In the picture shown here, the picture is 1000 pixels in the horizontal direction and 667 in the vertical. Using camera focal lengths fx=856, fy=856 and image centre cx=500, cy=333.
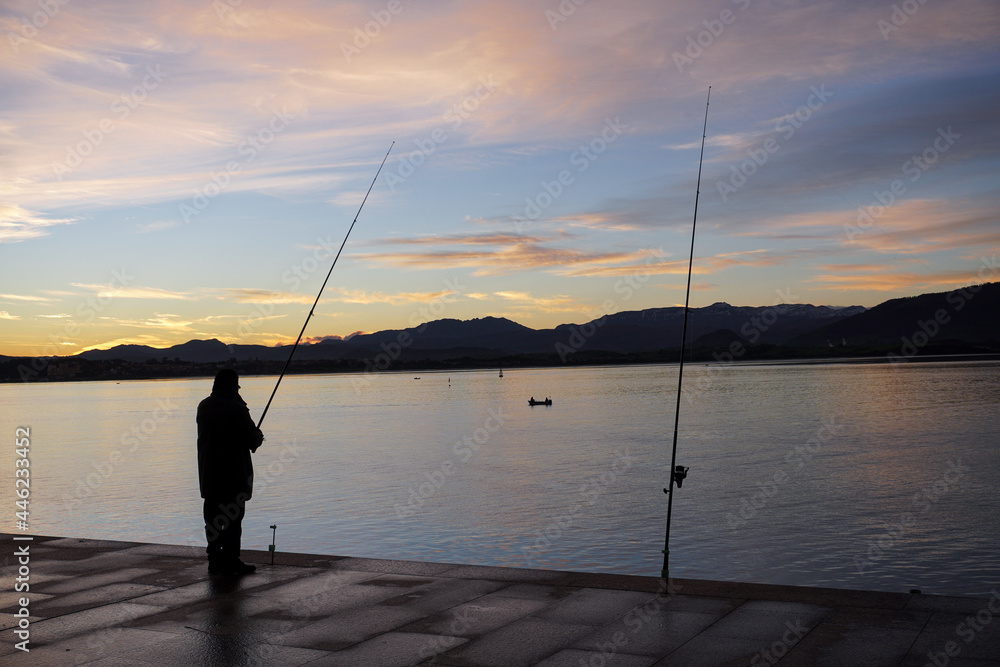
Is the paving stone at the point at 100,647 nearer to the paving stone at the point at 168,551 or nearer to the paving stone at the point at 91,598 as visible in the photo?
the paving stone at the point at 91,598

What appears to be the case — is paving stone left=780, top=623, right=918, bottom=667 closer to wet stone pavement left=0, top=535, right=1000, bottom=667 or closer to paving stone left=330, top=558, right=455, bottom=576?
wet stone pavement left=0, top=535, right=1000, bottom=667

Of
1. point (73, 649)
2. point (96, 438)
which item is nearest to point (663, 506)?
point (73, 649)

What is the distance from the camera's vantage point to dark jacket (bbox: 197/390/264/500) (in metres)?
7.57

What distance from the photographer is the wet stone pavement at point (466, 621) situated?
5195 millimetres

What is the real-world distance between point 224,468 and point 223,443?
23cm

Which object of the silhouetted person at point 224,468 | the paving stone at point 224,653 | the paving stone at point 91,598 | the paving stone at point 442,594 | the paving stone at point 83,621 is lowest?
the paving stone at point 91,598

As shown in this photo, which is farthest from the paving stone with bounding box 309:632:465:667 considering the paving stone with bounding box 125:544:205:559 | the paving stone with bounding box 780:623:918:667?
the paving stone with bounding box 125:544:205:559

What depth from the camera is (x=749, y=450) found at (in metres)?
34.6

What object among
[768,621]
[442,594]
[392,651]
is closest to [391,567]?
[442,594]

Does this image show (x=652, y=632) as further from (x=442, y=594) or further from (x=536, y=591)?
(x=442, y=594)

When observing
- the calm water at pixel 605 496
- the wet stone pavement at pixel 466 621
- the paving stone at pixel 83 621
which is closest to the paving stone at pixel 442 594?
the wet stone pavement at pixel 466 621

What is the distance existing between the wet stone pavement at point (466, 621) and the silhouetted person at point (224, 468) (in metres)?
0.25

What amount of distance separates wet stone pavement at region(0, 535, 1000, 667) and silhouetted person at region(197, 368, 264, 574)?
248mm

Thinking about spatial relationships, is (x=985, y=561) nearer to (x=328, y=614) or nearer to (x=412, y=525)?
(x=412, y=525)
